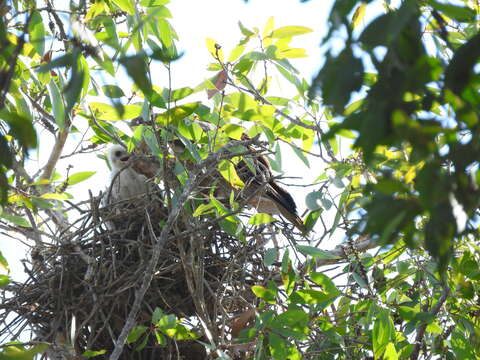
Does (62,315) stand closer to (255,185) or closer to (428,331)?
(255,185)

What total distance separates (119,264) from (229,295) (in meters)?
0.56

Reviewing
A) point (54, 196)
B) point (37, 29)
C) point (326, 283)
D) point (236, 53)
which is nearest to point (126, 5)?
point (37, 29)

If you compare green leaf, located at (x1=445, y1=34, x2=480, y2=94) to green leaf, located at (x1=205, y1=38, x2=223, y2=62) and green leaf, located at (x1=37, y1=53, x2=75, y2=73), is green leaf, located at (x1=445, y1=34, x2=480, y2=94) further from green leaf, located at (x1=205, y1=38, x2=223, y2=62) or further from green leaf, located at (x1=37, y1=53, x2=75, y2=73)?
green leaf, located at (x1=205, y1=38, x2=223, y2=62)

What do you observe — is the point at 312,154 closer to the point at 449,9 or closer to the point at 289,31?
the point at 289,31

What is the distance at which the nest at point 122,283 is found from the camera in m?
3.24

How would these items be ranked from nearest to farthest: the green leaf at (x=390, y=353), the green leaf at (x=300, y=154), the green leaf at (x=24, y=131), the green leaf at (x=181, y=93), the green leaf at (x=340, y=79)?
the green leaf at (x=340, y=79) → the green leaf at (x=24, y=131) → the green leaf at (x=181, y=93) → the green leaf at (x=390, y=353) → the green leaf at (x=300, y=154)

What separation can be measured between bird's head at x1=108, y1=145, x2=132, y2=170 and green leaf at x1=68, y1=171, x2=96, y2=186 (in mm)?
Result: 345

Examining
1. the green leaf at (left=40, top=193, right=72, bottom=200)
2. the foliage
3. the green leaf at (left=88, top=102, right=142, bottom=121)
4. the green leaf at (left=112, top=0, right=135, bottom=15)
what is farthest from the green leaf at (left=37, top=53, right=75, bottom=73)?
the green leaf at (left=40, top=193, right=72, bottom=200)

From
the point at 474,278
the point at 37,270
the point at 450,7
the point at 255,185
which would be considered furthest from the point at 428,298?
the point at 450,7

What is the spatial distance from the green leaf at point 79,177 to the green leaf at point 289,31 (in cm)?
164

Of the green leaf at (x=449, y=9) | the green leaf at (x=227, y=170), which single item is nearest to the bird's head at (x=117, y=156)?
the green leaf at (x=227, y=170)

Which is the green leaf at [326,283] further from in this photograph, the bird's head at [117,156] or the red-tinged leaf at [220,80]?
the bird's head at [117,156]

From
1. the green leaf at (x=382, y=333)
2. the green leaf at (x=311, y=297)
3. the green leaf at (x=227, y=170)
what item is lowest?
the green leaf at (x=382, y=333)

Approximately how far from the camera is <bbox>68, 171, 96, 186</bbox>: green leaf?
3.97 metres
